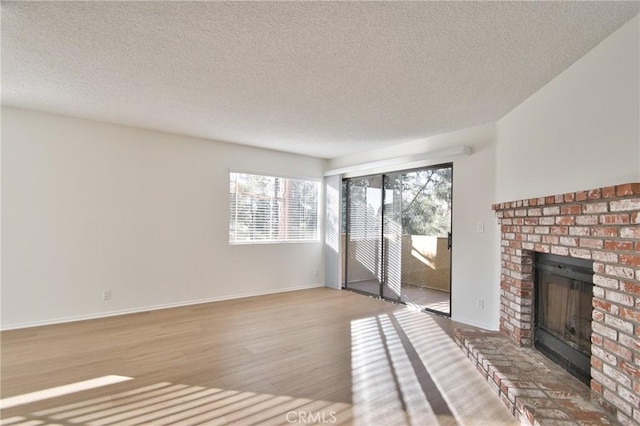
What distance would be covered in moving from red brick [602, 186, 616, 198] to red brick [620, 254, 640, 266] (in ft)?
1.12

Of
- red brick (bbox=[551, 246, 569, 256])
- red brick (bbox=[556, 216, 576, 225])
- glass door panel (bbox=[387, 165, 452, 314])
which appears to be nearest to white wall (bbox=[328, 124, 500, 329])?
glass door panel (bbox=[387, 165, 452, 314])

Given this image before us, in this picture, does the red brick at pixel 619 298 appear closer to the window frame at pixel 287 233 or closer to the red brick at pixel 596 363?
the red brick at pixel 596 363

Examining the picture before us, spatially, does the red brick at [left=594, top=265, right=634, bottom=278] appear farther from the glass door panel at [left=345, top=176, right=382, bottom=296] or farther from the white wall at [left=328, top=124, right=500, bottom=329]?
the glass door panel at [left=345, top=176, right=382, bottom=296]

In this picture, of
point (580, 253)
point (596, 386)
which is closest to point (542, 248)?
point (580, 253)

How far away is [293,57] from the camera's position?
7.93 feet

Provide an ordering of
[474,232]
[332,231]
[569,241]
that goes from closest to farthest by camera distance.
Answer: [569,241] < [474,232] < [332,231]

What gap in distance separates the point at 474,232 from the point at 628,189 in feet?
7.63

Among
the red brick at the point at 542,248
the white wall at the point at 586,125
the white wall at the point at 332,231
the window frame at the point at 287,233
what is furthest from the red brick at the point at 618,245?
the window frame at the point at 287,233

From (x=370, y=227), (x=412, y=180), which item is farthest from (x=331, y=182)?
(x=412, y=180)

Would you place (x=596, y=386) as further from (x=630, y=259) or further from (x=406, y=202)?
(x=406, y=202)

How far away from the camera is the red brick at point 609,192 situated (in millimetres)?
1837

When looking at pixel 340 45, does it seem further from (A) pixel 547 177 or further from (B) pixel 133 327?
(B) pixel 133 327

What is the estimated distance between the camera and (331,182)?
6.19 metres

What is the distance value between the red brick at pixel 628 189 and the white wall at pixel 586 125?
193 mm
